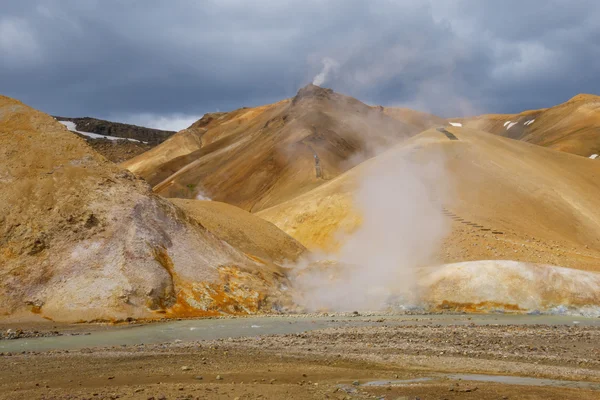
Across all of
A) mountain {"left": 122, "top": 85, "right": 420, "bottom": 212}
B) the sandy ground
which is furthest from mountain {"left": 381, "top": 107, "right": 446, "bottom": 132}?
the sandy ground

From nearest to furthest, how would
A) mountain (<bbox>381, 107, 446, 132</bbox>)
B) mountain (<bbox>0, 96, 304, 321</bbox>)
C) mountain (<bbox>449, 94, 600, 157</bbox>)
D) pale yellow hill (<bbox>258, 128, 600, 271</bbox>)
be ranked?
mountain (<bbox>0, 96, 304, 321</bbox>), pale yellow hill (<bbox>258, 128, 600, 271</bbox>), mountain (<bbox>449, 94, 600, 157</bbox>), mountain (<bbox>381, 107, 446, 132</bbox>)

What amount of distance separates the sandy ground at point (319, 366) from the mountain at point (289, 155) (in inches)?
2611

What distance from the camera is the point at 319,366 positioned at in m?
17.7

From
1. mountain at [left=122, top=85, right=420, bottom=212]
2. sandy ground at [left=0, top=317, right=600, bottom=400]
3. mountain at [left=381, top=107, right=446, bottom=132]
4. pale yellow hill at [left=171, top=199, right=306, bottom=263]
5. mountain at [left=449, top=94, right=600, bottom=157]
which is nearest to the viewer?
sandy ground at [left=0, top=317, right=600, bottom=400]

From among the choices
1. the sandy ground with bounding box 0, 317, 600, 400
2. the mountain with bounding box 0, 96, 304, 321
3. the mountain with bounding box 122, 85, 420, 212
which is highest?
the mountain with bounding box 122, 85, 420, 212

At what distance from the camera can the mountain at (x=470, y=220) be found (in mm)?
38281

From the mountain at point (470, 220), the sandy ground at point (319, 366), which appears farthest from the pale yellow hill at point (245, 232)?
the sandy ground at point (319, 366)

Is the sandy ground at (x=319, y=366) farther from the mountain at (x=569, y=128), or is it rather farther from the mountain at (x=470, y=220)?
the mountain at (x=569, y=128)

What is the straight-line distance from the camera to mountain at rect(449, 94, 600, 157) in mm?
142500

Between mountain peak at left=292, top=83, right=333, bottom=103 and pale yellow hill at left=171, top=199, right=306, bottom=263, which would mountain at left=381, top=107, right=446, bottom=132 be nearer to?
mountain peak at left=292, top=83, right=333, bottom=103

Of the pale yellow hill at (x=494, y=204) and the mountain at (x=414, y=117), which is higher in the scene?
the mountain at (x=414, y=117)

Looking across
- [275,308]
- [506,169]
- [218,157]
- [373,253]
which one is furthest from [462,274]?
[218,157]

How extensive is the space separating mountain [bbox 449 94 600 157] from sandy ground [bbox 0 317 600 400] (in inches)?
4949

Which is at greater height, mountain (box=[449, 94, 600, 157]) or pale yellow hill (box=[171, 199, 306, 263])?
mountain (box=[449, 94, 600, 157])
